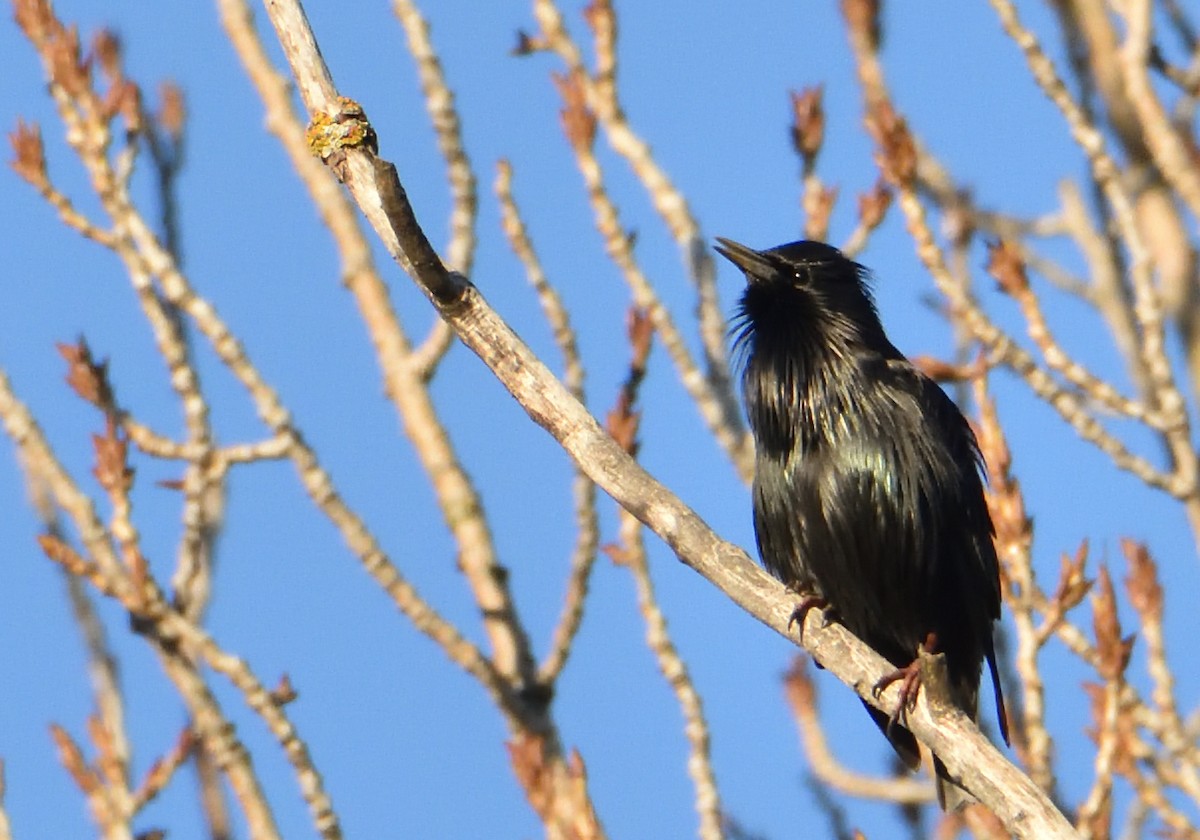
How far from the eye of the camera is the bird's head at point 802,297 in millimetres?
6156

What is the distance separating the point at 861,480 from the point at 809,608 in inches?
17.4

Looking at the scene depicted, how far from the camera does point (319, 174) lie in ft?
26.4

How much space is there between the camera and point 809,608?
579cm

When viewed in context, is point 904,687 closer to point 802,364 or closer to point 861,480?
point 861,480

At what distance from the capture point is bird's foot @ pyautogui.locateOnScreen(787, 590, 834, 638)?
18.0 feet

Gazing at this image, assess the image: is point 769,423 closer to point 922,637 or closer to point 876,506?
point 876,506

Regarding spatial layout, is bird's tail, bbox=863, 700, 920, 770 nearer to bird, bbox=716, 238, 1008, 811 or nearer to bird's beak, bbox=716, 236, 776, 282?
bird, bbox=716, 238, 1008, 811

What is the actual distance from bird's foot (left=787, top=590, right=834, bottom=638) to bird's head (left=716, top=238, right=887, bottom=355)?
33.9 inches

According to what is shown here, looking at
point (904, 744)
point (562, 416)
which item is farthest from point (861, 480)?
point (562, 416)

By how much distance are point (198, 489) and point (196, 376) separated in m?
0.45

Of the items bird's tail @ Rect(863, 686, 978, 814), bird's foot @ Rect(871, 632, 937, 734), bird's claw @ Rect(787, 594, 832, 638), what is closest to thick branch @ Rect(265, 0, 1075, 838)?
bird's foot @ Rect(871, 632, 937, 734)

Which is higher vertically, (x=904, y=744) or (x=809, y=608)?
(x=809, y=608)

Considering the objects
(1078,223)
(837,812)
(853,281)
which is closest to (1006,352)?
(853,281)

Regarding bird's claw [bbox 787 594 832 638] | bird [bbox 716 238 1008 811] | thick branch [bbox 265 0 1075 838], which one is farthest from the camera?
bird [bbox 716 238 1008 811]
